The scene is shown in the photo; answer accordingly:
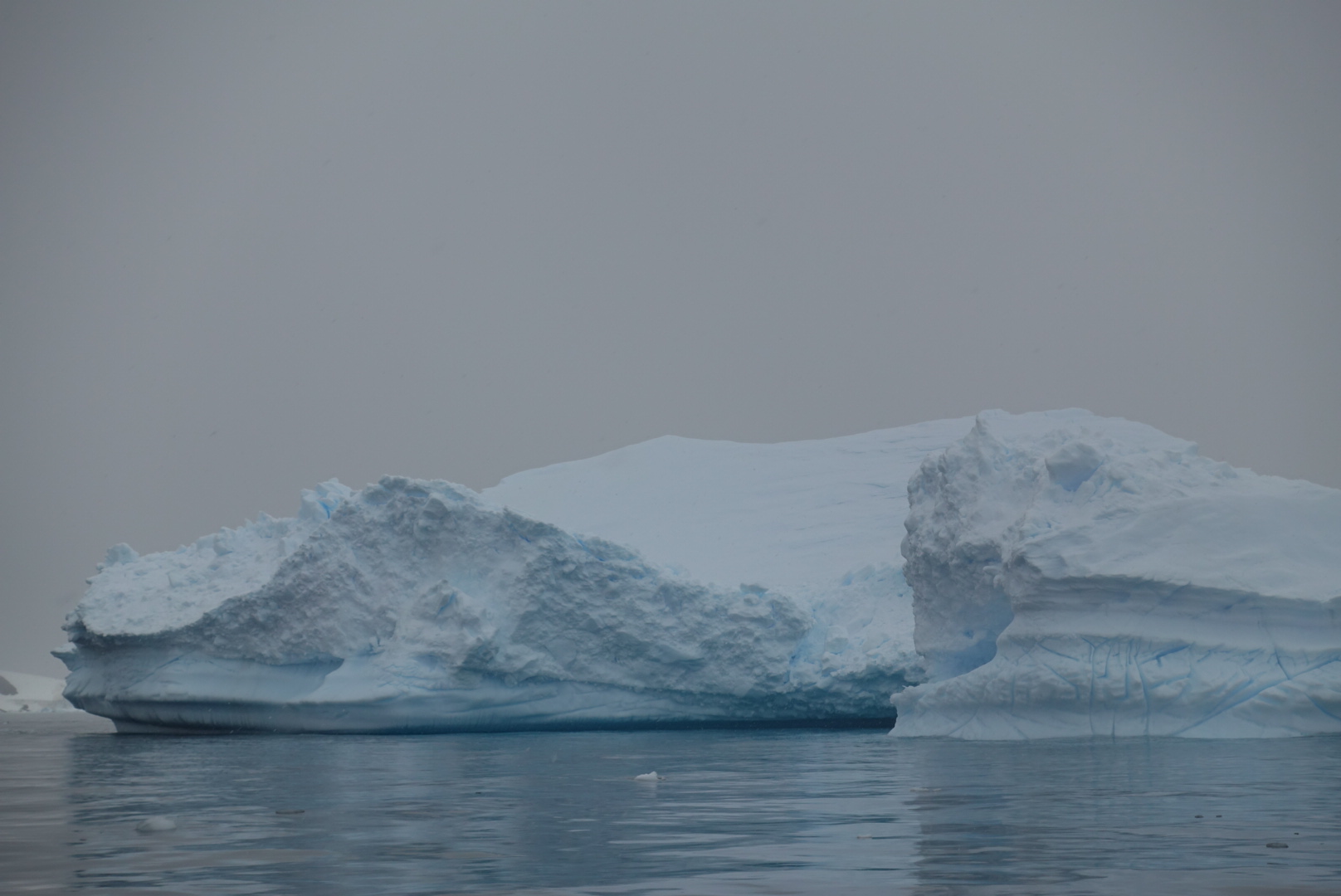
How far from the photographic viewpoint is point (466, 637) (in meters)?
19.2

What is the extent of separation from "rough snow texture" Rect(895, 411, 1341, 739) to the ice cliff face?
421 cm

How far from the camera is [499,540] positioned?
66.5 ft

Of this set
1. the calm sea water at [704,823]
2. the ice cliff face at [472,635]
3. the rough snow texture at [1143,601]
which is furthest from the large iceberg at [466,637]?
the calm sea water at [704,823]

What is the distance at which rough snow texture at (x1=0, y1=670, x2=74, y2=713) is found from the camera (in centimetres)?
6131

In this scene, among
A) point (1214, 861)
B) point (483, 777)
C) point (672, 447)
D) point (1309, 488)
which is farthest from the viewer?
point (672, 447)

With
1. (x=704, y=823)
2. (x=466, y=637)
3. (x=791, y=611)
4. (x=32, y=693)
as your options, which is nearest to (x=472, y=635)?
(x=466, y=637)

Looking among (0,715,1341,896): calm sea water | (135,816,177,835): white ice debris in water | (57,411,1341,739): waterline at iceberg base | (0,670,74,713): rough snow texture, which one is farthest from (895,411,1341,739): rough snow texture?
(0,670,74,713): rough snow texture

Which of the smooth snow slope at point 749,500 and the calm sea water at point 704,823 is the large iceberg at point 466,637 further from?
the calm sea water at point 704,823

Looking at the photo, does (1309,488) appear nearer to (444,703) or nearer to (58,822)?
(444,703)

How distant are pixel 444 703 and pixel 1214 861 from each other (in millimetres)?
15572

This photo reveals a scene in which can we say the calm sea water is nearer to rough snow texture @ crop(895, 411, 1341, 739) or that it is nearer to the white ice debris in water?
the white ice debris in water

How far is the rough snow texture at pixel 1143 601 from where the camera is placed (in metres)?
13.8

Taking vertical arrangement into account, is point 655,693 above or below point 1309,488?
below

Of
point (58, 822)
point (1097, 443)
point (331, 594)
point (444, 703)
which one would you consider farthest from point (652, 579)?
point (58, 822)
